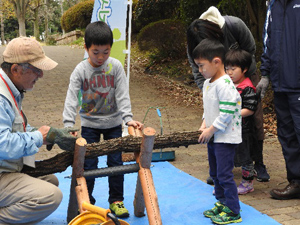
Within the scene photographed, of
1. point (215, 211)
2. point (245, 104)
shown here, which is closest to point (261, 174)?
point (245, 104)

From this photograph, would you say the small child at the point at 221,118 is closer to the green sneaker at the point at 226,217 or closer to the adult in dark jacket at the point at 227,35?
the green sneaker at the point at 226,217

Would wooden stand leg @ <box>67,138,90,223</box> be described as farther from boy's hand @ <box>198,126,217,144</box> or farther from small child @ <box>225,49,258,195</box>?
small child @ <box>225,49,258,195</box>

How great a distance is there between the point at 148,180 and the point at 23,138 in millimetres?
992

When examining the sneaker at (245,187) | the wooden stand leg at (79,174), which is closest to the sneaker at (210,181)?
the sneaker at (245,187)

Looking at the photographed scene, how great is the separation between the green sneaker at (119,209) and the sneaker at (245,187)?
1242 mm

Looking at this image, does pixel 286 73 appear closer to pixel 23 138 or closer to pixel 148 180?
pixel 148 180

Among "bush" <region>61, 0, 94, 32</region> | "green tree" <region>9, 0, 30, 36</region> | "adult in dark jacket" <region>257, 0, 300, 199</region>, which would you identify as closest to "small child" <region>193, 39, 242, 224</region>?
"adult in dark jacket" <region>257, 0, 300, 199</region>

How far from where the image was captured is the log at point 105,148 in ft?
10.0

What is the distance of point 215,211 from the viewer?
3.66 meters

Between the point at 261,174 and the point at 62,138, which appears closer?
the point at 62,138

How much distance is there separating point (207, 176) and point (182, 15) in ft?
25.9

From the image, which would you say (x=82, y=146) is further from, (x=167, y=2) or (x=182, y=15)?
(x=167, y=2)

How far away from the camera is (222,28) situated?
4.15m

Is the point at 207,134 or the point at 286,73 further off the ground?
the point at 286,73
